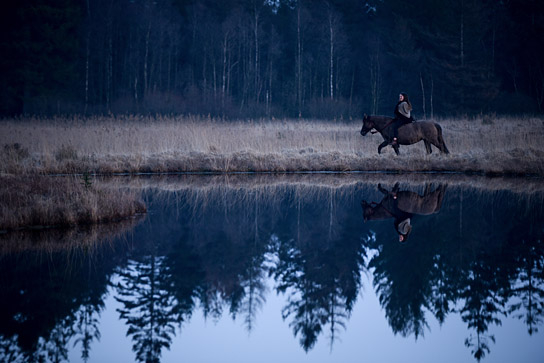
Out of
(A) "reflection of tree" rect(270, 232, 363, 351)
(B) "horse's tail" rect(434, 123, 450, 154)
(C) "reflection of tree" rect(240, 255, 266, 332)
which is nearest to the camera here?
(A) "reflection of tree" rect(270, 232, 363, 351)

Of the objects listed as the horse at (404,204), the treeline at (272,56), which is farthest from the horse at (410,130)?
the treeline at (272,56)

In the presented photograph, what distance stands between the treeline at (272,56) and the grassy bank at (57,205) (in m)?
27.9

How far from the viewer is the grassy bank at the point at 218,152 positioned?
1661 cm

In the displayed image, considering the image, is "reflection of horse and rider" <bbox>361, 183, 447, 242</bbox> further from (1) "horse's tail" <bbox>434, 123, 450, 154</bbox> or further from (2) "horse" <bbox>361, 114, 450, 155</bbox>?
(1) "horse's tail" <bbox>434, 123, 450, 154</bbox>

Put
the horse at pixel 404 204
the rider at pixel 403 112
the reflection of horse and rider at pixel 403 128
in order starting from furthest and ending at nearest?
the reflection of horse and rider at pixel 403 128
the rider at pixel 403 112
the horse at pixel 404 204

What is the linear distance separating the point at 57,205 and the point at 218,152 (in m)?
9.37

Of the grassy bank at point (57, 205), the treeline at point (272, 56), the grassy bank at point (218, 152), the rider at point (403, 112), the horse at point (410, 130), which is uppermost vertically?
the treeline at point (272, 56)

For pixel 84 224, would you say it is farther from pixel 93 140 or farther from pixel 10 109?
pixel 10 109

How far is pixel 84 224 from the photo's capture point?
913cm

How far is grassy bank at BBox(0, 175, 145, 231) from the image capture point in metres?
8.69

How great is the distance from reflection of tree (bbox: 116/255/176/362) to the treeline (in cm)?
3225

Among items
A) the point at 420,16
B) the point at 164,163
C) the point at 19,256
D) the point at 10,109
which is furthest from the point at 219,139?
the point at 420,16

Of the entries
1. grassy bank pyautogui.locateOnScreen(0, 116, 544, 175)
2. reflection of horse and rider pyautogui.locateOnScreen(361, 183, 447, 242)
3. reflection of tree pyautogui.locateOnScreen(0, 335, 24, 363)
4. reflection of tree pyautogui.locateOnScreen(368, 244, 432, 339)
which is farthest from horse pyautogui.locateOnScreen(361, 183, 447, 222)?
reflection of tree pyautogui.locateOnScreen(0, 335, 24, 363)

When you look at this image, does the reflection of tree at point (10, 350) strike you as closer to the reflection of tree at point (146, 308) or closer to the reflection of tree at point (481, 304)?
the reflection of tree at point (146, 308)
